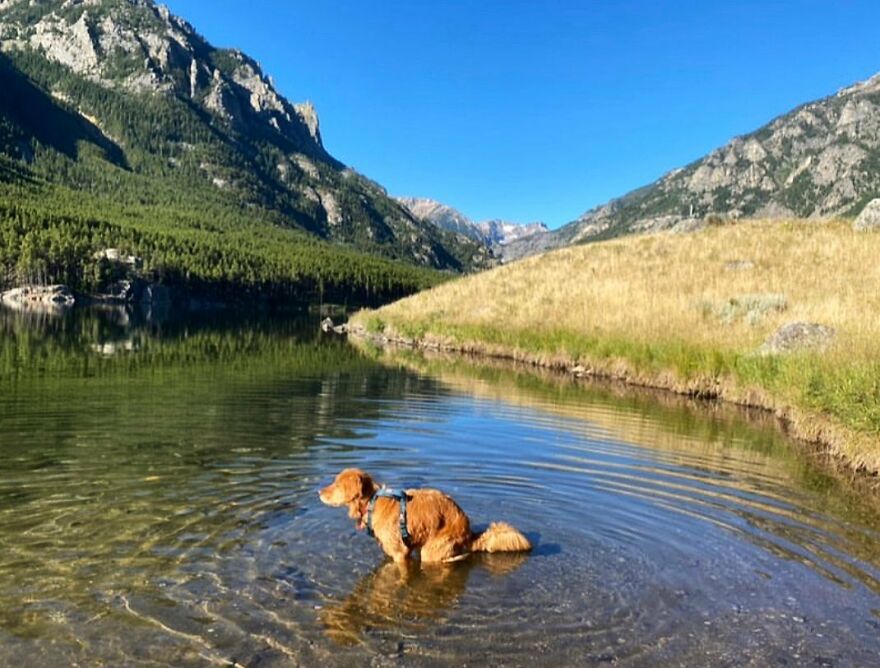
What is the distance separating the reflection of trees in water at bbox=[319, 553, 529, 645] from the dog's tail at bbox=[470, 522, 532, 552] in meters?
0.08

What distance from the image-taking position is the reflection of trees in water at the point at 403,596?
6.65 metres

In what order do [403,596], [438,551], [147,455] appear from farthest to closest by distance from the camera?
[147,455] < [438,551] < [403,596]

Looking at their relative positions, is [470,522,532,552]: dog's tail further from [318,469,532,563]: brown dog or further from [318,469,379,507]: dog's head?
[318,469,379,507]: dog's head

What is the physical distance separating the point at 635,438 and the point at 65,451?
12801mm

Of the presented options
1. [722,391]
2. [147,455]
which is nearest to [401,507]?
[147,455]

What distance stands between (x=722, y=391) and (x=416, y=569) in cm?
1942

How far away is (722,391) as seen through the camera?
24.5m

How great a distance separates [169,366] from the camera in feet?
98.3

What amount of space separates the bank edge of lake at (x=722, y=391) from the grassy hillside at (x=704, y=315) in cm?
5

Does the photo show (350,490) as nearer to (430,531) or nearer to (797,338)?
(430,531)

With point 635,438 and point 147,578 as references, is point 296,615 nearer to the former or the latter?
point 147,578

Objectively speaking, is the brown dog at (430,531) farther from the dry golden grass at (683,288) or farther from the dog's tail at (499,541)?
the dry golden grass at (683,288)

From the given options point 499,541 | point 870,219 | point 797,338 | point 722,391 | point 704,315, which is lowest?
point 499,541

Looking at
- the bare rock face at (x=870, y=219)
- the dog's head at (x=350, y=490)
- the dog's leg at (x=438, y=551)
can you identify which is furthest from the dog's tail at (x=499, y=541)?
the bare rock face at (x=870, y=219)
